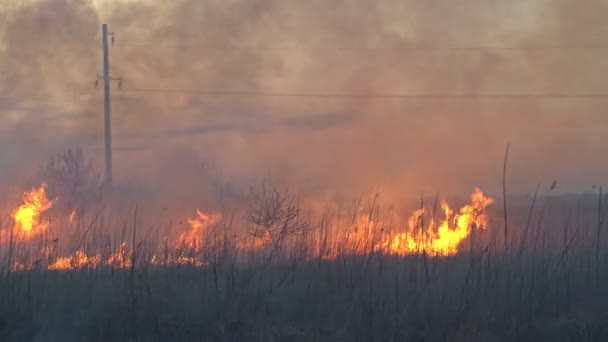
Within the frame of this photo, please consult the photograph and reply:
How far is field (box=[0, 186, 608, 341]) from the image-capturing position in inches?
525

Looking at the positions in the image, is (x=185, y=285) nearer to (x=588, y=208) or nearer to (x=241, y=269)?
(x=241, y=269)

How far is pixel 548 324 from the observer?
1394cm

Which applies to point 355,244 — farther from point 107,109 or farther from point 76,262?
point 107,109

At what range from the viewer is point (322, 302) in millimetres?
14859

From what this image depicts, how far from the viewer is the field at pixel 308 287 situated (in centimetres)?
1334

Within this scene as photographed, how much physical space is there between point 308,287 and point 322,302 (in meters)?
0.53

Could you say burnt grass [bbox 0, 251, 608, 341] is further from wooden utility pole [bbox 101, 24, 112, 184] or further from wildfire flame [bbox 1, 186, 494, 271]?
wooden utility pole [bbox 101, 24, 112, 184]

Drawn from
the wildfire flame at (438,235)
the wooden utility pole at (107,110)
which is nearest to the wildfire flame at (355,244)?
the wildfire flame at (438,235)

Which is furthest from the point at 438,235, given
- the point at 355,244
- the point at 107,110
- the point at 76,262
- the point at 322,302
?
the point at 107,110

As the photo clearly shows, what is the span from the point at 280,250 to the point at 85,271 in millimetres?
4100

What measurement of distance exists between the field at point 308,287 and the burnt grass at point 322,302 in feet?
0.10

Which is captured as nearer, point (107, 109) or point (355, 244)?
point (355, 244)

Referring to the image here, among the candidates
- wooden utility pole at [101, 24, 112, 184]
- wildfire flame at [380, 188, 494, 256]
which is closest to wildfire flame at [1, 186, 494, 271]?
wildfire flame at [380, 188, 494, 256]

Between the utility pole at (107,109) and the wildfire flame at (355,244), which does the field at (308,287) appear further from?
the utility pole at (107,109)
